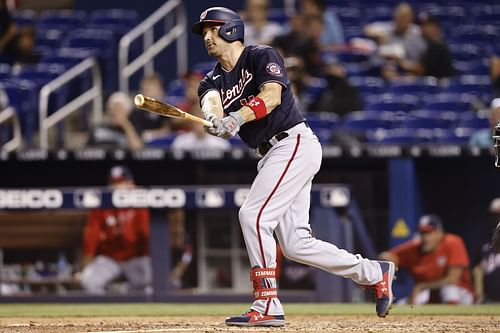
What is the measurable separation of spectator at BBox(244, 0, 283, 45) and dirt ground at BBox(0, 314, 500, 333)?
566cm

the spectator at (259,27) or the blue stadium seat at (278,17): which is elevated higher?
the blue stadium seat at (278,17)

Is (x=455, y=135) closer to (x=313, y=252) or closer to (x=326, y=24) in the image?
(x=326, y=24)

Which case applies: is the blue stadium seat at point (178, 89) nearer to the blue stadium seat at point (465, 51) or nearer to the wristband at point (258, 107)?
the blue stadium seat at point (465, 51)

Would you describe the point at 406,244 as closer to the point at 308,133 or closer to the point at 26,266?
the point at 26,266

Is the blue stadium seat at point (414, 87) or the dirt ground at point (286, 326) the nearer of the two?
the dirt ground at point (286, 326)

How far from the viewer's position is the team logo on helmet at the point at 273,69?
533 cm

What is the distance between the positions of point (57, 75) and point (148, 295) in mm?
3623

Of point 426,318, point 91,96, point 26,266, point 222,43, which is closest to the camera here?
point 222,43

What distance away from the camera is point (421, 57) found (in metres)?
11.7

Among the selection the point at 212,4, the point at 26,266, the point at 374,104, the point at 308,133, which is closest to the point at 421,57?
the point at 374,104

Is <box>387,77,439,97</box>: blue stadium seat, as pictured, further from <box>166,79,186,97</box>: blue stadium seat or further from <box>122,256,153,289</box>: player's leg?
<box>122,256,153,289</box>: player's leg

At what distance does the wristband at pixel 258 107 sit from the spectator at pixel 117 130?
4856mm

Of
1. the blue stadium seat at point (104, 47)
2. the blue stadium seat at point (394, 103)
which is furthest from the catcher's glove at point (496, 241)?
the blue stadium seat at point (104, 47)

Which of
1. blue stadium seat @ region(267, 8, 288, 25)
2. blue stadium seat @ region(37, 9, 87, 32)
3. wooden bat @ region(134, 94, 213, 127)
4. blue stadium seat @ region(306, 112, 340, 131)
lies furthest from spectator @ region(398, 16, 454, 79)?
wooden bat @ region(134, 94, 213, 127)
